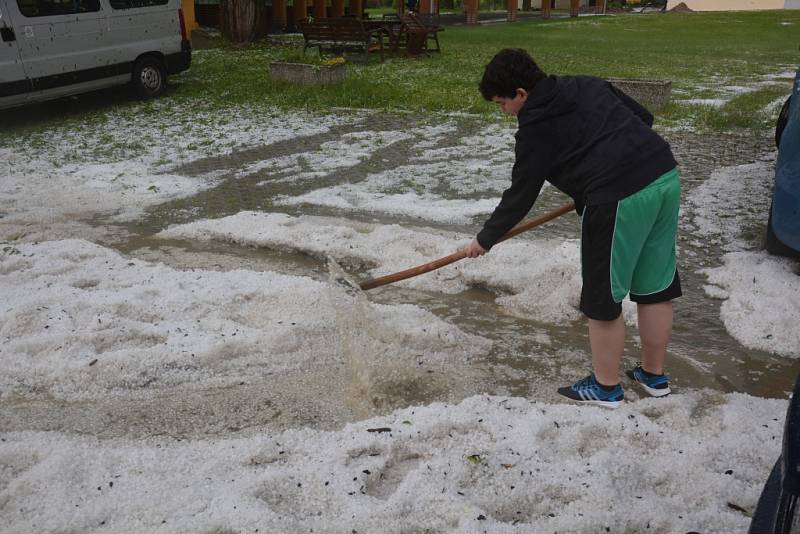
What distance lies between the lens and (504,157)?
7.58m

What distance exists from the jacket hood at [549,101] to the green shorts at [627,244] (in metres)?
0.41

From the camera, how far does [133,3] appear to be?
10562mm

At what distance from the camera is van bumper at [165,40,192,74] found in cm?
1152

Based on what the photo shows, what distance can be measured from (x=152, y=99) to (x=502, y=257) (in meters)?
8.84

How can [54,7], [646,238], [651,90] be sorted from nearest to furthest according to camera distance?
1. [646,238]
2. [54,7]
3. [651,90]

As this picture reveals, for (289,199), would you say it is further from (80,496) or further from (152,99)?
(152,99)

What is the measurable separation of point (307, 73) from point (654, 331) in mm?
10081

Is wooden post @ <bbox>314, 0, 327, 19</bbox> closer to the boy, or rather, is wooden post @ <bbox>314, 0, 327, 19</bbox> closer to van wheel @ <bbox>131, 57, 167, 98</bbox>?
van wheel @ <bbox>131, 57, 167, 98</bbox>

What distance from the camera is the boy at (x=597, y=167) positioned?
2.63m

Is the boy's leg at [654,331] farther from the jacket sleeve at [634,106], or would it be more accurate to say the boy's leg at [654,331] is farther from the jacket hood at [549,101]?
the jacket hood at [549,101]

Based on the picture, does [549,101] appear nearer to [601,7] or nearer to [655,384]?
[655,384]

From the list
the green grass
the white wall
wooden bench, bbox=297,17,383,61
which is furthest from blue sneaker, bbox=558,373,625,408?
the white wall

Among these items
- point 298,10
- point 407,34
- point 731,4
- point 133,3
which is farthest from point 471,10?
point 133,3

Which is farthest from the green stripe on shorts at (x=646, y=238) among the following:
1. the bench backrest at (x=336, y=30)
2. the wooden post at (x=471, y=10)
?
the wooden post at (x=471, y=10)
